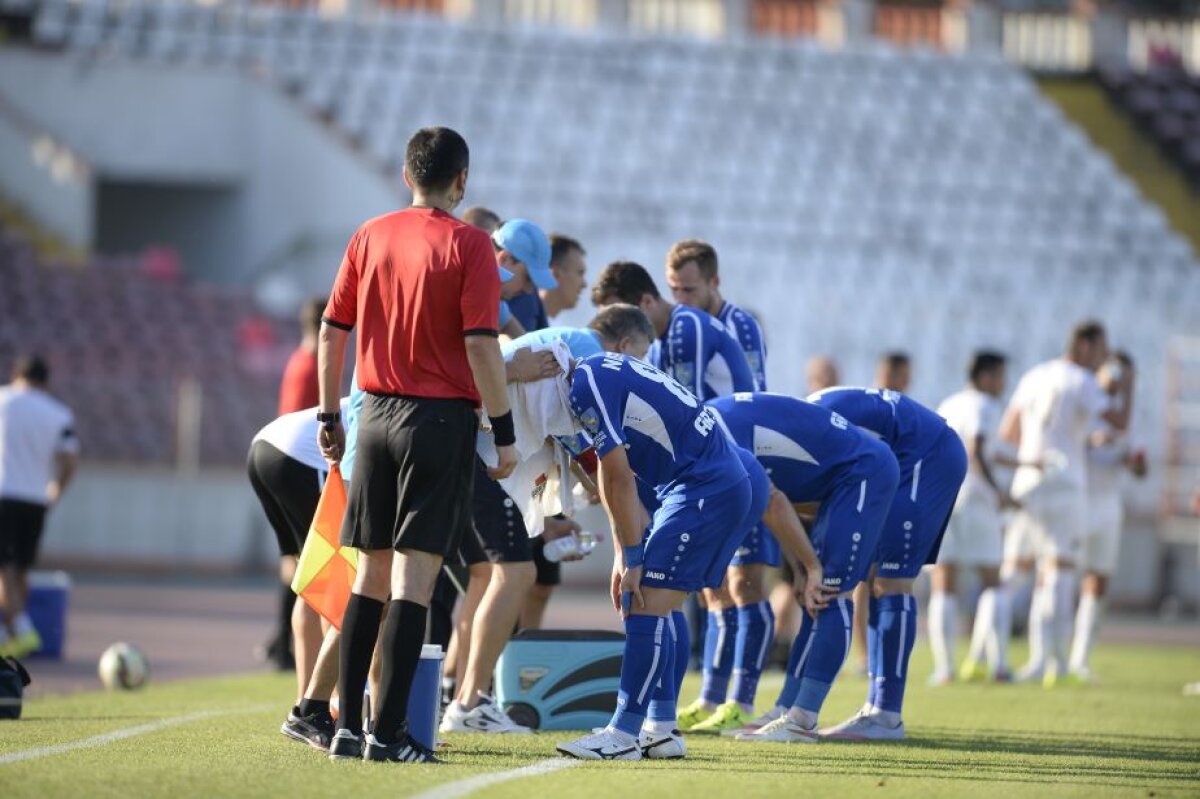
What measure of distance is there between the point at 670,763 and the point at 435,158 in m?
2.40

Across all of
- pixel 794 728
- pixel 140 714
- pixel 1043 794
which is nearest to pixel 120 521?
pixel 140 714

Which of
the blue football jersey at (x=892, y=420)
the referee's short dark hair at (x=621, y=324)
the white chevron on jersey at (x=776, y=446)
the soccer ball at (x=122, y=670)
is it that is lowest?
the soccer ball at (x=122, y=670)

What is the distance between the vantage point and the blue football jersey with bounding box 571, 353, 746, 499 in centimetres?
745

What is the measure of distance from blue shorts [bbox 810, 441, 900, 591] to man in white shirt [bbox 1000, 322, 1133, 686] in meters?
5.71

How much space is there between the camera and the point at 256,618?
61.0ft

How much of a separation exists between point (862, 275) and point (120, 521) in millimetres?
13519

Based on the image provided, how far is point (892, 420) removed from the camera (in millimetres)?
9367

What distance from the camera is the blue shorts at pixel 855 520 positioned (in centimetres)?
869

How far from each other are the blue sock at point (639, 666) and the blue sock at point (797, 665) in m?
1.60

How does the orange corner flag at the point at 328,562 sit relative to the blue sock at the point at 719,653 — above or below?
above

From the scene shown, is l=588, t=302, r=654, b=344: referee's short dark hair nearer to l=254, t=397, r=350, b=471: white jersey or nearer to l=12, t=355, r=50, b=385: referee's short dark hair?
l=254, t=397, r=350, b=471: white jersey

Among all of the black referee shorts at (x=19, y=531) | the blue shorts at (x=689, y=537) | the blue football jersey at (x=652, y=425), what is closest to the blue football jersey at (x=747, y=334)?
the blue football jersey at (x=652, y=425)

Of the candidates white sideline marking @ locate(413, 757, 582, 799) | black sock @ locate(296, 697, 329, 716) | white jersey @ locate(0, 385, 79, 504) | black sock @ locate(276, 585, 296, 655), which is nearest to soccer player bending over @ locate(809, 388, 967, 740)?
white sideline marking @ locate(413, 757, 582, 799)

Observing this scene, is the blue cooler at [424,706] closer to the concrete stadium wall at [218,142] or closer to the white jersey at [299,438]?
the white jersey at [299,438]
